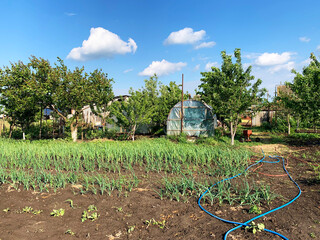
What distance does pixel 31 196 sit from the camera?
433 centimetres

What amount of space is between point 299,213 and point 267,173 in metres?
2.41

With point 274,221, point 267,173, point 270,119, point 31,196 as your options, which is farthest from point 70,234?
point 270,119

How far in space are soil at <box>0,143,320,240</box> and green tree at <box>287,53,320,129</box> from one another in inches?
300

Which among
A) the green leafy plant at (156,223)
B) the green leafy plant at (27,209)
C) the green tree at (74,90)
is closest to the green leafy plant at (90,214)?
the green leafy plant at (156,223)


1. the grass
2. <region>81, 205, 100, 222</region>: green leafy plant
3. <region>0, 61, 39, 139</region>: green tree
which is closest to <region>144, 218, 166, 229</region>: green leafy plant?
the grass

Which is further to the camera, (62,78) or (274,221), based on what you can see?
(62,78)

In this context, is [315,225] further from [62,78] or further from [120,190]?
[62,78]

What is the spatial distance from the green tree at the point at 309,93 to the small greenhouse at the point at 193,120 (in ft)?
15.3

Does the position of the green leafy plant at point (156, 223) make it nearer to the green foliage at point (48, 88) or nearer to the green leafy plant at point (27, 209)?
the green leafy plant at point (27, 209)

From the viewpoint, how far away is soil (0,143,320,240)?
3.07 meters

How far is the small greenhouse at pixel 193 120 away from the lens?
1415 cm

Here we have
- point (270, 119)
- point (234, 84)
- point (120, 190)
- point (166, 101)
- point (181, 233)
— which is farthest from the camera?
point (270, 119)

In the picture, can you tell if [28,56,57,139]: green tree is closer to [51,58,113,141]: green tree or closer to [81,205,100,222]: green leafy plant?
[51,58,113,141]: green tree

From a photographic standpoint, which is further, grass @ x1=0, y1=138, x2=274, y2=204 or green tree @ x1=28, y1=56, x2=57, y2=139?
green tree @ x1=28, y1=56, x2=57, y2=139
